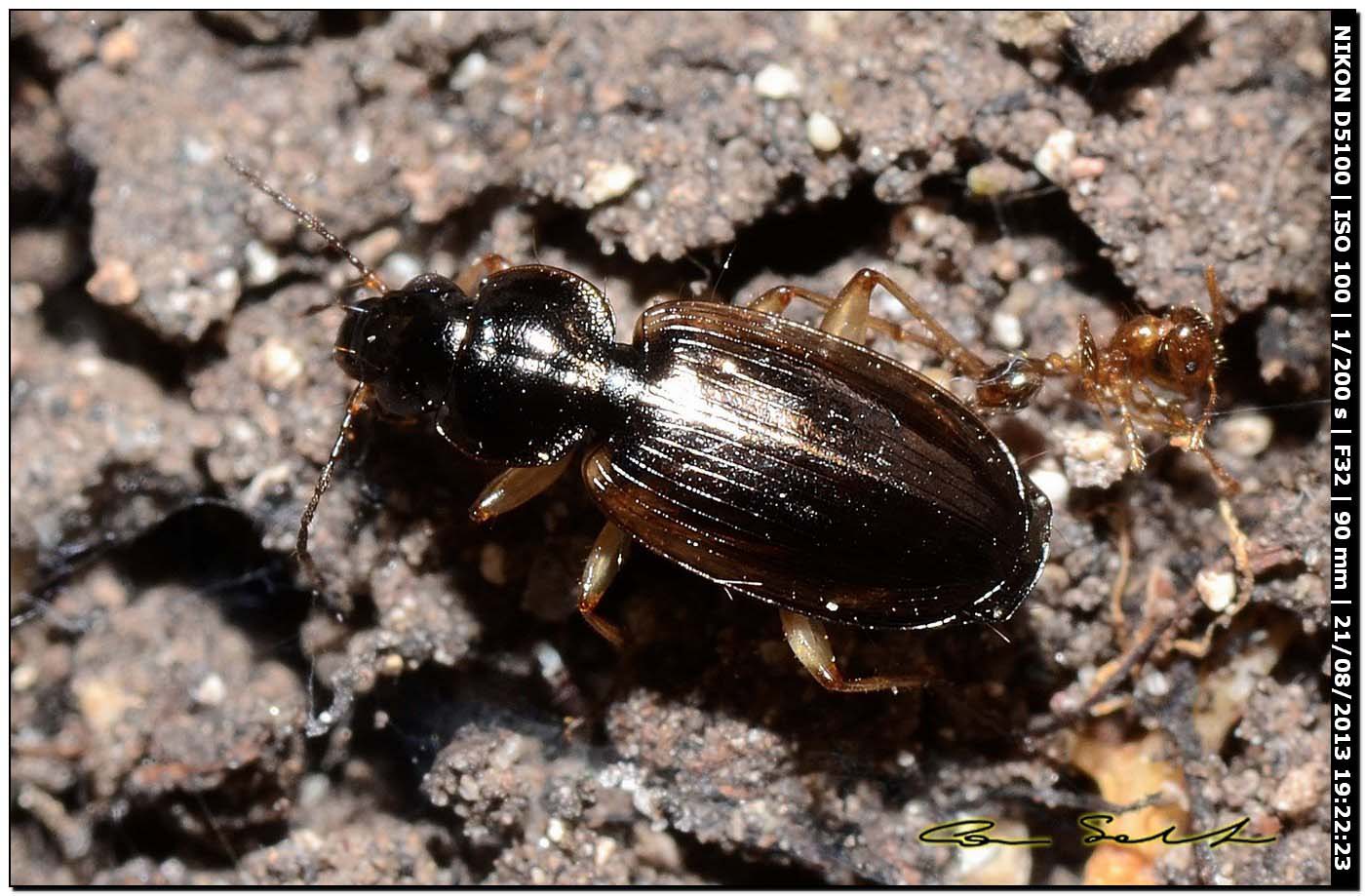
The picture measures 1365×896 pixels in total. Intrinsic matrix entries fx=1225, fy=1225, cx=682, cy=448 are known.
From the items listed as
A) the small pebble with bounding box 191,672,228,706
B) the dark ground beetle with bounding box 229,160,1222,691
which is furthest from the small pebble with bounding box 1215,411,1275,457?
the small pebble with bounding box 191,672,228,706

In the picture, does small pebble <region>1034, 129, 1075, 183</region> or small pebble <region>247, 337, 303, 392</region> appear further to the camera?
small pebble <region>247, 337, 303, 392</region>

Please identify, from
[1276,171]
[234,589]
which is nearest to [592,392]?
[234,589]

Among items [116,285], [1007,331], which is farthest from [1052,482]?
[116,285]

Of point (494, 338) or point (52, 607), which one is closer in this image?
point (494, 338)

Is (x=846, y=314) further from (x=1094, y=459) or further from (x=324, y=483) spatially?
(x=324, y=483)

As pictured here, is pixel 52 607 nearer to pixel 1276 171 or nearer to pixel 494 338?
pixel 494 338

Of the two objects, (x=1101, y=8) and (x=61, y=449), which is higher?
(x=1101, y=8)
